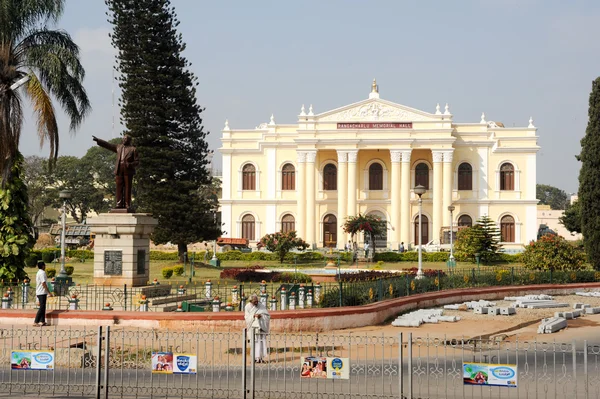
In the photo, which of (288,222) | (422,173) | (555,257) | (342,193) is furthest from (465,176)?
(555,257)

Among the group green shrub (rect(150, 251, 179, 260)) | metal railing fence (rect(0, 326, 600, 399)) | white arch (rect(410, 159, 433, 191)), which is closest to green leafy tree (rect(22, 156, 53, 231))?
green shrub (rect(150, 251, 179, 260))

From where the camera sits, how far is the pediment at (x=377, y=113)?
173 feet

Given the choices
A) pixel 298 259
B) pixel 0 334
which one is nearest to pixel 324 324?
pixel 0 334

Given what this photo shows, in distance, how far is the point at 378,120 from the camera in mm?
52906

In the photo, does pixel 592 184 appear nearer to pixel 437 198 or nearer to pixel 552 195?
pixel 437 198

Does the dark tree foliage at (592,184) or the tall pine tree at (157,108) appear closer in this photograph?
the dark tree foliage at (592,184)

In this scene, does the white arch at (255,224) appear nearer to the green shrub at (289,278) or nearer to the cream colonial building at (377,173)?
the cream colonial building at (377,173)

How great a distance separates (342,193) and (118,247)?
115ft

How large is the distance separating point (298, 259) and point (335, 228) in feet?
37.4

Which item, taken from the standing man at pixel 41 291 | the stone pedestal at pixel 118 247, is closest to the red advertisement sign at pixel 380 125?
the stone pedestal at pixel 118 247

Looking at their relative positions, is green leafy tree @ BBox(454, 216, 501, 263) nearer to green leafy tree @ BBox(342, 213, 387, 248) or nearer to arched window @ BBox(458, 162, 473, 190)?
green leafy tree @ BBox(342, 213, 387, 248)

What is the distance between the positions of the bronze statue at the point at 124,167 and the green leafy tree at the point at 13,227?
993 centimetres

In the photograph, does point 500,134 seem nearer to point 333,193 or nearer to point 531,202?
point 531,202

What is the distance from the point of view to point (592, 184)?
30547 mm
